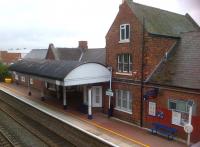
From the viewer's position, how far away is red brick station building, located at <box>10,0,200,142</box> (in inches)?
682

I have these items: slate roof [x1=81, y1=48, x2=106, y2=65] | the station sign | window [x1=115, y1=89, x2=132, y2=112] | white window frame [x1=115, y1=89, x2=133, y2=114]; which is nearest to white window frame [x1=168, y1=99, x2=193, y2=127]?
white window frame [x1=115, y1=89, x2=133, y2=114]

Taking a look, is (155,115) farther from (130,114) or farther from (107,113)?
(107,113)

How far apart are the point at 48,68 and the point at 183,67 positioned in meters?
13.5

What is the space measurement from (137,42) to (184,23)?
29.6ft

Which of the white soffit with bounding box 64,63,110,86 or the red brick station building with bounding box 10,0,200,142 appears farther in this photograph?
the white soffit with bounding box 64,63,110,86

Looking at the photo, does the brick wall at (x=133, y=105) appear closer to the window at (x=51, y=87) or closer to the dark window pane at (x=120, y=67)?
the dark window pane at (x=120, y=67)

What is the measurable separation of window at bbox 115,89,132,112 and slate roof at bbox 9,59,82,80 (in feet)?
15.5

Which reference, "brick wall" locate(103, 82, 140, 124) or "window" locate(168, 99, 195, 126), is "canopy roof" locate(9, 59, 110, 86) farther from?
"window" locate(168, 99, 195, 126)

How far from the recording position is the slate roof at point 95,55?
30.8 meters

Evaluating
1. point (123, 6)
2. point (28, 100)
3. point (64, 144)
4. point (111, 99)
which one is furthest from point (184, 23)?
point (28, 100)

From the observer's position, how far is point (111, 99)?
2334 cm

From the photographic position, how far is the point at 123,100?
22.2 m

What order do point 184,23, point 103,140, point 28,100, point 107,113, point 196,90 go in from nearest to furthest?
point 196,90 → point 103,140 → point 107,113 → point 184,23 → point 28,100

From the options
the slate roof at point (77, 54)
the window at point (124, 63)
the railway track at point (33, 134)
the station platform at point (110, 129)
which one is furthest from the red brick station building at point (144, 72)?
the slate roof at point (77, 54)
